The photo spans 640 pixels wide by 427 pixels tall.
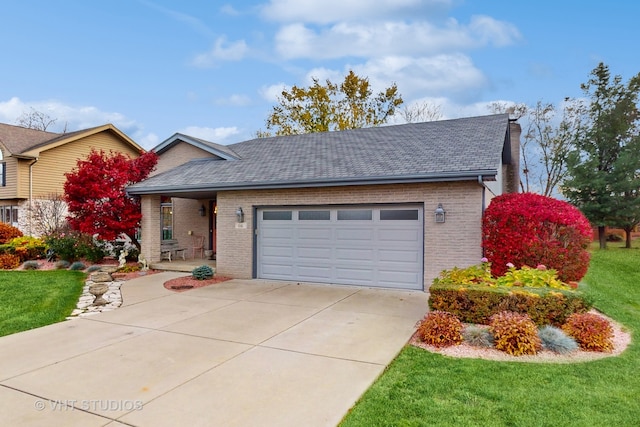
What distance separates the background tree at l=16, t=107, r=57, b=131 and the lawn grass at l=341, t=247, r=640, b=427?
40.4 m

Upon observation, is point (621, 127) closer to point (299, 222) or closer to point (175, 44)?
point (299, 222)

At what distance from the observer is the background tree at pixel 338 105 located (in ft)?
97.1

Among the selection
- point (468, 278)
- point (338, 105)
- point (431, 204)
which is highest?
point (338, 105)

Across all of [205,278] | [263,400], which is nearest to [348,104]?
[205,278]

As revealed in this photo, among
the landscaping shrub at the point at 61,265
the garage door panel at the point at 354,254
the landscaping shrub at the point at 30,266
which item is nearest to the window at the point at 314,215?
the garage door panel at the point at 354,254

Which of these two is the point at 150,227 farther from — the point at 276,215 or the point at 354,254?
the point at 354,254

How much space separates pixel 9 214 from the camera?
21781mm

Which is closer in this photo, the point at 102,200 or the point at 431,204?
the point at 431,204

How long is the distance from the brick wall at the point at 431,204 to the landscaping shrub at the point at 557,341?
10.9 ft

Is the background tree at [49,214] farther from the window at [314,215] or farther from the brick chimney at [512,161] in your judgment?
the brick chimney at [512,161]

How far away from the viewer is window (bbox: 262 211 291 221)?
1104 centimetres

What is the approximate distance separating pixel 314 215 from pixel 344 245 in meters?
1.20

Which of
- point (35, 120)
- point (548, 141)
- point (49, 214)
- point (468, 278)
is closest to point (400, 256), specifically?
point (468, 278)

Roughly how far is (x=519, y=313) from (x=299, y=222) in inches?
246
